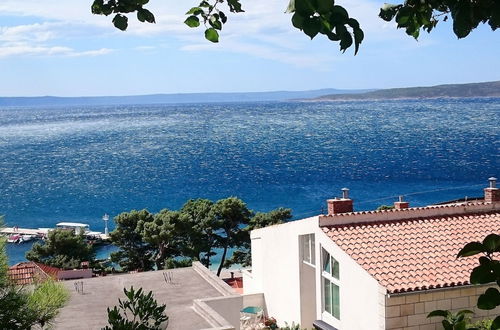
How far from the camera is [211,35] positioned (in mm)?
3068

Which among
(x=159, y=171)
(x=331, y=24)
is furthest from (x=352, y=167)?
Result: (x=331, y=24)

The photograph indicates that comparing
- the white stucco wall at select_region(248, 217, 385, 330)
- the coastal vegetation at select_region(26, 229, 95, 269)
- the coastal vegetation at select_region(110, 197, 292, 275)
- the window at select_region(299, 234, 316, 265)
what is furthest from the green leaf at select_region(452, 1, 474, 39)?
the coastal vegetation at select_region(26, 229, 95, 269)

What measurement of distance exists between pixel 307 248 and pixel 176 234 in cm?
1746

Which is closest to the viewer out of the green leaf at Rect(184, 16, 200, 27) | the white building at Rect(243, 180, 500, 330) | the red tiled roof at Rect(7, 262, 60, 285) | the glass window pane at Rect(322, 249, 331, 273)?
the green leaf at Rect(184, 16, 200, 27)

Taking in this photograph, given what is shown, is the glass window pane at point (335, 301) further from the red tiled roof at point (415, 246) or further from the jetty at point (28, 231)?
the jetty at point (28, 231)

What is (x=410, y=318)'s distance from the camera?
1304 centimetres

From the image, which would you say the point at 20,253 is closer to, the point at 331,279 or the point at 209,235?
the point at 209,235

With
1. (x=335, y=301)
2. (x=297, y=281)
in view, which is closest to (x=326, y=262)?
(x=335, y=301)

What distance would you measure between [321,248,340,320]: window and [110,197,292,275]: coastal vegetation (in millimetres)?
18352

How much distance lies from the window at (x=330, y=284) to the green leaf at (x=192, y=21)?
508 inches

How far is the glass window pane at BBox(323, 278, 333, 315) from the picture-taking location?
53.1ft

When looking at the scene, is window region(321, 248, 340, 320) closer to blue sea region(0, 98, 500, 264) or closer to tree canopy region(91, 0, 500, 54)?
tree canopy region(91, 0, 500, 54)

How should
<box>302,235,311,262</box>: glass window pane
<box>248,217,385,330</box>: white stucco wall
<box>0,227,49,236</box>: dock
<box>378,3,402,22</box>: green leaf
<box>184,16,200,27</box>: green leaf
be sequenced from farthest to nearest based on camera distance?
<box>0,227,49,236</box>: dock < <box>302,235,311,262</box>: glass window pane < <box>248,217,385,330</box>: white stucco wall < <box>184,16,200,27</box>: green leaf < <box>378,3,402,22</box>: green leaf

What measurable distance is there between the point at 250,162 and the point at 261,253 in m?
87.1
